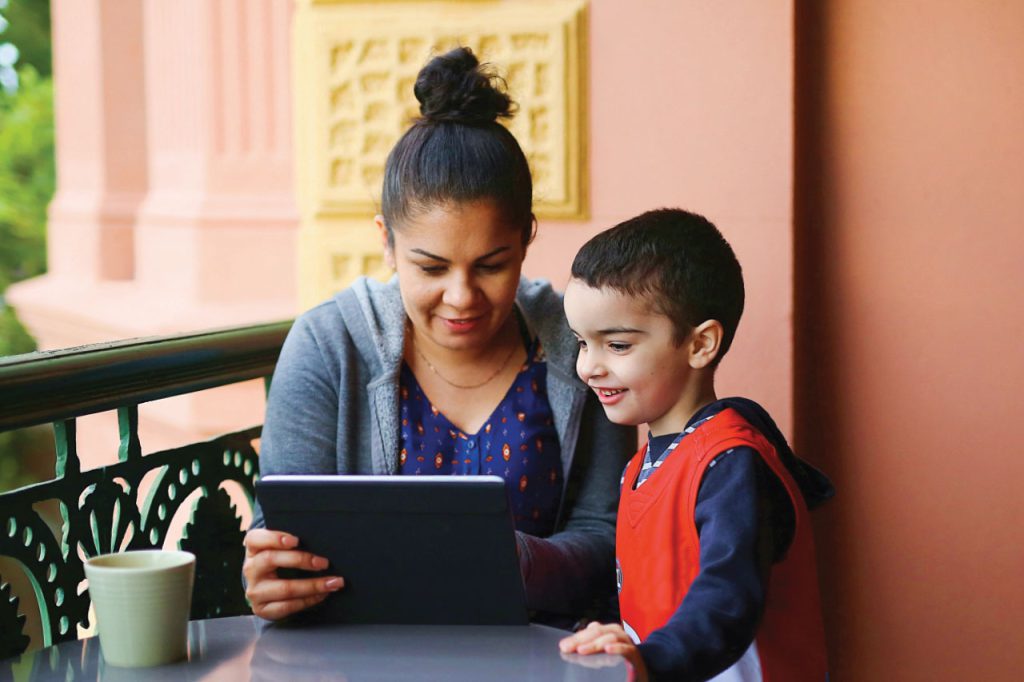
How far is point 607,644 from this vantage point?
1.37 metres

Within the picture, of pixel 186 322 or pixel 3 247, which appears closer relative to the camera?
pixel 186 322

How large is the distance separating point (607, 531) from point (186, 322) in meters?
3.61

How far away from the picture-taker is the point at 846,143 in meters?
2.54

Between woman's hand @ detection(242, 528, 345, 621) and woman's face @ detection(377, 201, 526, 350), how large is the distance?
546mm

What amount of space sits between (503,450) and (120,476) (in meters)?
0.60

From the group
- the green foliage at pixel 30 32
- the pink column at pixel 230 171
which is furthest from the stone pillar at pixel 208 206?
the green foliage at pixel 30 32

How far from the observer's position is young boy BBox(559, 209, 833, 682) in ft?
5.20

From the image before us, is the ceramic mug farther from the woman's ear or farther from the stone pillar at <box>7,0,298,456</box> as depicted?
the stone pillar at <box>7,0,298,456</box>

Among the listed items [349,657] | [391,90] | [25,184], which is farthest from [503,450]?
[25,184]

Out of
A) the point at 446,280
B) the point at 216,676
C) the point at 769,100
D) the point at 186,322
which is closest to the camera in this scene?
the point at 216,676

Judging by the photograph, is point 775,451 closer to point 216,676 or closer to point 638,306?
point 638,306

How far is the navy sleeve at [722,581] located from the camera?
1.44 meters

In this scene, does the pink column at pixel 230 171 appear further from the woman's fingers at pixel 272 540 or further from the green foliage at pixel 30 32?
the green foliage at pixel 30 32

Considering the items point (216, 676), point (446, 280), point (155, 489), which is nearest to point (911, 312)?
point (446, 280)
